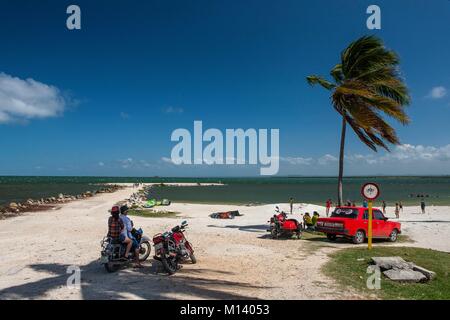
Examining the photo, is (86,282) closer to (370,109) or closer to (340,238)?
(340,238)

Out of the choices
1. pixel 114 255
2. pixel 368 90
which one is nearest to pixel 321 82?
pixel 368 90

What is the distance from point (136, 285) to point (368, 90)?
1389cm

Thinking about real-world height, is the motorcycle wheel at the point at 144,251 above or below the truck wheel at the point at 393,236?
above

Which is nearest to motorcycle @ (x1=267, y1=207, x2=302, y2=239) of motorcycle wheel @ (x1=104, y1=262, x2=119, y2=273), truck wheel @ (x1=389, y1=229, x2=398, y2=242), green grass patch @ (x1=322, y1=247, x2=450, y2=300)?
green grass patch @ (x1=322, y1=247, x2=450, y2=300)

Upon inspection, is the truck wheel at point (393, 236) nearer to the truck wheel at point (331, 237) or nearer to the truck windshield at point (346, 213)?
the truck windshield at point (346, 213)

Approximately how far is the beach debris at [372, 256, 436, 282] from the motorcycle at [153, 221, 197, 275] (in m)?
5.53

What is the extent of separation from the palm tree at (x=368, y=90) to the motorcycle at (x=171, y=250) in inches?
418

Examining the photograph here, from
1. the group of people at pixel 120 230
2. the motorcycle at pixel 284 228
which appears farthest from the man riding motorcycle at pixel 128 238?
the motorcycle at pixel 284 228

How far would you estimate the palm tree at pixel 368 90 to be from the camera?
17.1 m

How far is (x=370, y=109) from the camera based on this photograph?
695 inches

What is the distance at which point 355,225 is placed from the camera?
54.3ft

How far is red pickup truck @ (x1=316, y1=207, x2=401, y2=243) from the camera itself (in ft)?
54.2

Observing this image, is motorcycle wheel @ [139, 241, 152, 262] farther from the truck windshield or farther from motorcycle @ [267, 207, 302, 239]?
the truck windshield
